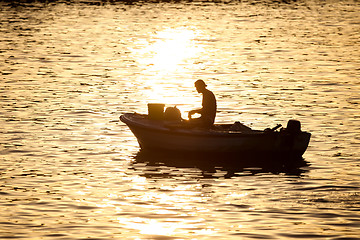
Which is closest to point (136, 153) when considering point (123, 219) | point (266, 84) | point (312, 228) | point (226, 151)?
point (226, 151)

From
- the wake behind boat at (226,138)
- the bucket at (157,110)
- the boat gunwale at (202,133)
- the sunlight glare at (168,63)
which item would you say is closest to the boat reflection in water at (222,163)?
the wake behind boat at (226,138)

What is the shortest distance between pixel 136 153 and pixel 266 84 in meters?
14.7

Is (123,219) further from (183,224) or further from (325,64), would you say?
(325,64)

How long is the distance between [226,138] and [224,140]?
0.09m

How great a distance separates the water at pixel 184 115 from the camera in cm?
1752

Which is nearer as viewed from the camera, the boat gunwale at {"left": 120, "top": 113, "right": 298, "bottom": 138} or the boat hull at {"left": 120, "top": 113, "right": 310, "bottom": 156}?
the boat gunwale at {"left": 120, "top": 113, "right": 298, "bottom": 138}

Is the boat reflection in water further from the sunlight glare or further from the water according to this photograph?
the sunlight glare

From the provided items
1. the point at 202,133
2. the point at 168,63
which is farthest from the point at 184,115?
the point at 168,63

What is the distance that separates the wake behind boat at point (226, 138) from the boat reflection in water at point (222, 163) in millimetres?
223

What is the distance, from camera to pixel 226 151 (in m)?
23.5

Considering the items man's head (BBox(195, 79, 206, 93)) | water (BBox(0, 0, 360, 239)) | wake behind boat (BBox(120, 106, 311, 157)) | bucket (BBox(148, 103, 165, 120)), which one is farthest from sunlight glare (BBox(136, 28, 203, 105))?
man's head (BBox(195, 79, 206, 93))

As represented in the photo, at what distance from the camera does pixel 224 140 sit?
23.1 m

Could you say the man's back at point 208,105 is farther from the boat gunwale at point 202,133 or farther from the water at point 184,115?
the water at point 184,115

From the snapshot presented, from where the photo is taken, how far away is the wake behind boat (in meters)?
23.0
